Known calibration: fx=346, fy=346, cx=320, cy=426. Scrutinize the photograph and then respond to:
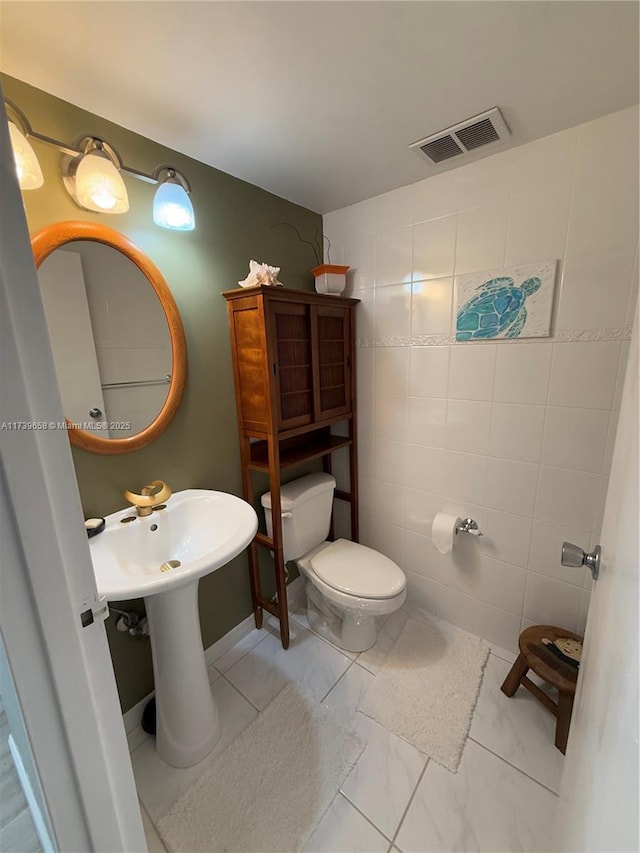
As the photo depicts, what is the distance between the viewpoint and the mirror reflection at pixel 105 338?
3.48ft

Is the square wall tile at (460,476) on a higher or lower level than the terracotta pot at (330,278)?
lower

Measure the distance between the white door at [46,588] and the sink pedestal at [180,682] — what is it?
0.52 m

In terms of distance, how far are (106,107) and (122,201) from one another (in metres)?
0.27

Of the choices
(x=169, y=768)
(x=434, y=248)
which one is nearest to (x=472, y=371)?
(x=434, y=248)

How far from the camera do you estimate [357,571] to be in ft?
5.30

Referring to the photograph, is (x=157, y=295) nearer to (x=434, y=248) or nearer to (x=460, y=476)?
(x=434, y=248)

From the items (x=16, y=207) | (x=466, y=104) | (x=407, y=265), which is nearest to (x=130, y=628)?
(x=16, y=207)

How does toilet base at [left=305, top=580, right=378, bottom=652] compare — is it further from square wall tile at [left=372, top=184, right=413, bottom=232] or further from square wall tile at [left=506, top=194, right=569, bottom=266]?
square wall tile at [left=372, top=184, right=413, bottom=232]

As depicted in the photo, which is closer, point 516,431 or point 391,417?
point 516,431

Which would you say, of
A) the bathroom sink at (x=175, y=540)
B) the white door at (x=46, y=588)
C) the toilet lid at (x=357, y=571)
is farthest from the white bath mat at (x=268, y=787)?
the bathroom sink at (x=175, y=540)

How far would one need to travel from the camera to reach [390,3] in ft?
2.48

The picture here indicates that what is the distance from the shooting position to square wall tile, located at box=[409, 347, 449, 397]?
1.58 metres

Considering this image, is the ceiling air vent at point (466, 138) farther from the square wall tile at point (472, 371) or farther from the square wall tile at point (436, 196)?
the square wall tile at point (472, 371)

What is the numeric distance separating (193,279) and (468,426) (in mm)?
1312
